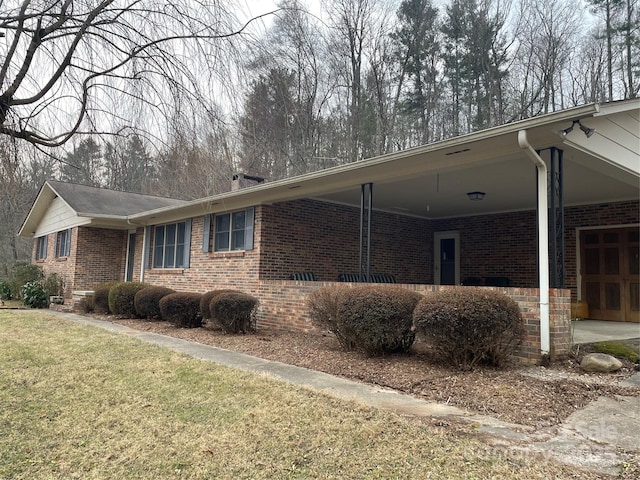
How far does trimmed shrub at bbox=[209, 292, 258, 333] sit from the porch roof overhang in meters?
1.75

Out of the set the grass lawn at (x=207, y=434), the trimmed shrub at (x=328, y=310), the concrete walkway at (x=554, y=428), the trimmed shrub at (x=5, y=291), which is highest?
the trimmed shrub at (x=328, y=310)

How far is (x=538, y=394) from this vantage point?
4387mm

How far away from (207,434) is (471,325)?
306cm

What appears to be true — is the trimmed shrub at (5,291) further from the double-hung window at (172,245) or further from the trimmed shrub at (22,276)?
the double-hung window at (172,245)

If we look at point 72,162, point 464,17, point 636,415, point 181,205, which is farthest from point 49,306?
point 464,17

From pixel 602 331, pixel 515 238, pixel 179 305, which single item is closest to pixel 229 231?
pixel 179 305

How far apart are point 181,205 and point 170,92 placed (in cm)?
784

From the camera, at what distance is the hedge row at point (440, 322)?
5141mm

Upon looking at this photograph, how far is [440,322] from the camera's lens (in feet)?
17.1

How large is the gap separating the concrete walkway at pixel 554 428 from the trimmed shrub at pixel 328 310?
3.82 ft

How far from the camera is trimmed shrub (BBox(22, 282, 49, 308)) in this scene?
15.1m

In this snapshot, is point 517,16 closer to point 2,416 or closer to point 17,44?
point 17,44

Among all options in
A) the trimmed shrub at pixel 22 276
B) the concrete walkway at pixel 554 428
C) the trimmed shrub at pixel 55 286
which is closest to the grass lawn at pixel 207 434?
the concrete walkway at pixel 554 428

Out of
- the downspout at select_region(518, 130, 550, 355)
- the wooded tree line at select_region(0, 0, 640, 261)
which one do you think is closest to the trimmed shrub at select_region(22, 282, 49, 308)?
the wooded tree line at select_region(0, 0, 640, 261)
